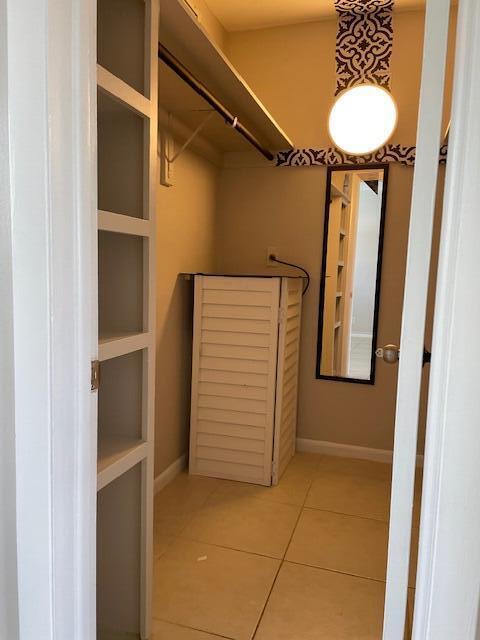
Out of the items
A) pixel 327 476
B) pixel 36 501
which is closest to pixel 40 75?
pixel 36 501

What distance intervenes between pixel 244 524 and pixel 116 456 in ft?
3.75

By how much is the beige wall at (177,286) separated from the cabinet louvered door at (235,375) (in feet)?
0.35

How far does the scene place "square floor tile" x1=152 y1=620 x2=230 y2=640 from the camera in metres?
1.45

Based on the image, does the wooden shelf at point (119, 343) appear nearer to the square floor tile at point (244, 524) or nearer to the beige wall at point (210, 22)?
the square floor tile at point (244, 524)

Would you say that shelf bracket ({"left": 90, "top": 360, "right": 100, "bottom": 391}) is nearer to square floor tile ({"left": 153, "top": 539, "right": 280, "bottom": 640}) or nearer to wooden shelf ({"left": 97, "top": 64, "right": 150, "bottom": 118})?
wooden shelf ({"left": 97, "top": 64, "right": 150, "bottom": 118})

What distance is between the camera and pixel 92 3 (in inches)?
34.7

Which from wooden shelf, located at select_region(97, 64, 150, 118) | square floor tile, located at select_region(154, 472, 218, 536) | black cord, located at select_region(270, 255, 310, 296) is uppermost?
wooden shelf, located at select_region(97, 64, 150, 118)

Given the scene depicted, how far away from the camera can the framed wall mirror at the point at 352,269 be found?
278 cm

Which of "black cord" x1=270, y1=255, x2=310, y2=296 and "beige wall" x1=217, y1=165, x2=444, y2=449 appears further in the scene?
"black cord" x1=270, y1=255, x2=310, y2=296

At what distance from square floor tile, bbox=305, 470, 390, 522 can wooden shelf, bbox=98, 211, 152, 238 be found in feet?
5.65

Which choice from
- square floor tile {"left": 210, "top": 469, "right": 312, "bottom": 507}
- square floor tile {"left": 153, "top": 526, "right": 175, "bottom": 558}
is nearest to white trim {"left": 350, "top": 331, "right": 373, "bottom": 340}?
square floor tile {"left": 210, "top": 469, "right": 312, "bottom": 507}

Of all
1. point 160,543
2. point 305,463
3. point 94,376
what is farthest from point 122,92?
point 305,463

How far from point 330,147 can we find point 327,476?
1999 millimetres

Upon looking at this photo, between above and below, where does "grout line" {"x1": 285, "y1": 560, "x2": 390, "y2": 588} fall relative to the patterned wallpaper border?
below
